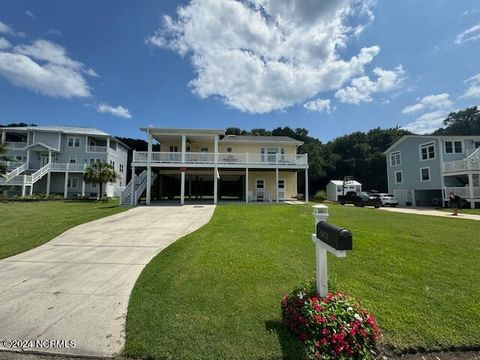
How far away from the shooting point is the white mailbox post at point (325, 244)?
2625 millimetres

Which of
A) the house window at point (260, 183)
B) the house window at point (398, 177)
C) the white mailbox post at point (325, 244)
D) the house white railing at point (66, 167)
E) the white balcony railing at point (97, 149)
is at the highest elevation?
the white balcony railing at point (97, 149)

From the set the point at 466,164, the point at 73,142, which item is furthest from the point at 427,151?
the point at 73,142

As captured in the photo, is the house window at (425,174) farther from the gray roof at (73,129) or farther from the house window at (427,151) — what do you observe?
the gray roof at (73,129)

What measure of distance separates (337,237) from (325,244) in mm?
362

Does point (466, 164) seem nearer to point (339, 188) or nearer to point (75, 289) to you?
point (339, 188)

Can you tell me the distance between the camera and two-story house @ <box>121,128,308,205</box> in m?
19.7

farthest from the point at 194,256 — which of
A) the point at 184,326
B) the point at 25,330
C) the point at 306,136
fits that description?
the point at 306,136

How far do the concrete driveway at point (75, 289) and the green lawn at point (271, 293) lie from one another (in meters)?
0.33

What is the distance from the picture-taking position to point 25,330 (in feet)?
10.4

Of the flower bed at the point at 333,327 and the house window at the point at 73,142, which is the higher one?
the house window at the point at 73,142

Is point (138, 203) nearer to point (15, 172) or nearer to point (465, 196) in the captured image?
point (15, 172)

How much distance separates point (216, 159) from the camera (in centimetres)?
1983

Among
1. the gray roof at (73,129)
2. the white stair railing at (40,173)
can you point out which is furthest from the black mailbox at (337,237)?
the gray roof at (73,129)

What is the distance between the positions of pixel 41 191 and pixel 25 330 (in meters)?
36.0
